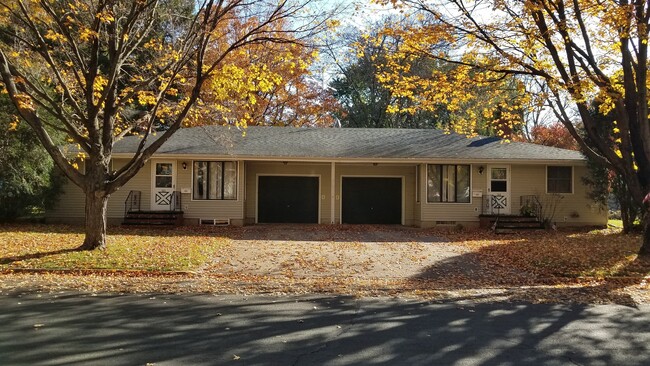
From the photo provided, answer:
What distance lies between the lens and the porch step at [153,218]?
739 inches

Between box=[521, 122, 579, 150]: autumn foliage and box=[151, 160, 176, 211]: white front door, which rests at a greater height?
box=[521, 122, 579, 150]: autumn foliage

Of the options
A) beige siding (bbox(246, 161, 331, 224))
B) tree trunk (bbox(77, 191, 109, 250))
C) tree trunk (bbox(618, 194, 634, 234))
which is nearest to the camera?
tree trunk (bbox(77, 191, 109, 250))

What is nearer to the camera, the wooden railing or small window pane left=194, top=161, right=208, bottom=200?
small window pane left=194, top=161, right=208, bottom=200

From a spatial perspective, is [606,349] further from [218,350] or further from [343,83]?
[343,83]

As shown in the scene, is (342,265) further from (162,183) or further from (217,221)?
(162,183)

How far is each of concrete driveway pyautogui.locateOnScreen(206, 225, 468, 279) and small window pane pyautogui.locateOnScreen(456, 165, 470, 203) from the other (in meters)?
2.69

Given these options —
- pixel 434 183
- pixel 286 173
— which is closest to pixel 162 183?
pixel 286 173

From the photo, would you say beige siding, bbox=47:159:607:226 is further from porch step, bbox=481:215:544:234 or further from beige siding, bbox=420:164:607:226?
porch step, bbox=481:215:544:234

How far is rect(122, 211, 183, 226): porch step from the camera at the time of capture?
61.6 feet

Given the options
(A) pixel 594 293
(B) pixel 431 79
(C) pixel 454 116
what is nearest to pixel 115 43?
(B) pixel 431 79

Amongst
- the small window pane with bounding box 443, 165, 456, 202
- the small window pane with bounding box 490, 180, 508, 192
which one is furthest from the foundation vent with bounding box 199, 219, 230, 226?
the small window pane with bounding box 490, 180, 508, 192

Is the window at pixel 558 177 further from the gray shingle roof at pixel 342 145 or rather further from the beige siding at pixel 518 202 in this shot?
the gray shingle roof at pixel 342 145

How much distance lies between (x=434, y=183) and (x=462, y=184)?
113 centimetres

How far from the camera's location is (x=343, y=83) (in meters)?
37.6
